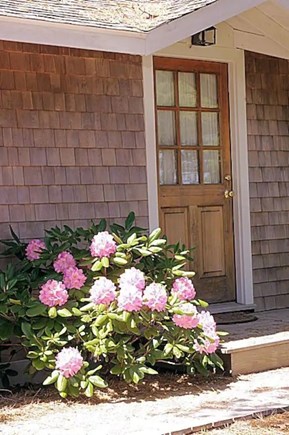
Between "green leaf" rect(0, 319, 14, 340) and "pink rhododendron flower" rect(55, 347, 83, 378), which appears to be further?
"green leaf" rect(0, 319, 14, 340)

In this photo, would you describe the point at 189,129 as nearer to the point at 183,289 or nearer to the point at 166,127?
the point at 166,127

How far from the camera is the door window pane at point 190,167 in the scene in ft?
18.2

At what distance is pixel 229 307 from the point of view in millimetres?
5566

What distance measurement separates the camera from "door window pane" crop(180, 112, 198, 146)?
18.2 ft

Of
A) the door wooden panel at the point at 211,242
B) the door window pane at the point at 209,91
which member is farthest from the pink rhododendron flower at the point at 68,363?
the door window pane at the point at 209,91

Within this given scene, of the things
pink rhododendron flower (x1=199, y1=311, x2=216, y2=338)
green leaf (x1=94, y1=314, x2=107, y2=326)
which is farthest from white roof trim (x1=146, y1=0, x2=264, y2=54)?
green leaf (x1=94, y1=314, x2=107, y2=326)

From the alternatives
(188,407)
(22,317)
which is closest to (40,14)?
(22,317)

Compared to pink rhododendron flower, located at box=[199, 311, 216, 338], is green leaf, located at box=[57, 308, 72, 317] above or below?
above

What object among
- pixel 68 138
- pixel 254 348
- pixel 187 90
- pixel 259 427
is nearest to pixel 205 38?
pixel 187 90

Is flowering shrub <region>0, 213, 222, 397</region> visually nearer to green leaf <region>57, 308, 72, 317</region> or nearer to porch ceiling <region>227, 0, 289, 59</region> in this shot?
green leaf <region>57, 308, 72, 317</region>

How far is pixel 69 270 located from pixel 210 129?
2062 millimetres

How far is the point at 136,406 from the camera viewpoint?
3816 millimetres

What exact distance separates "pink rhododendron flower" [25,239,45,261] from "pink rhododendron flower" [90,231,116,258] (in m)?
0.44

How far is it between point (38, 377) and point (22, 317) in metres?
0.78
